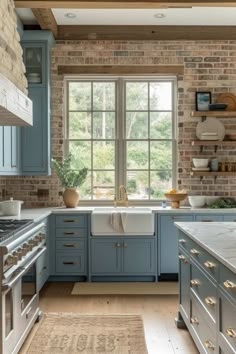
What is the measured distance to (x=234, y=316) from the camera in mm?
2000

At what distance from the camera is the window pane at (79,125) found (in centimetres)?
579

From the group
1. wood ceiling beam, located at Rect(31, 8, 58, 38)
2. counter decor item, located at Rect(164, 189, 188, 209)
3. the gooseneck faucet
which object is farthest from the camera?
the gooseneck faucet

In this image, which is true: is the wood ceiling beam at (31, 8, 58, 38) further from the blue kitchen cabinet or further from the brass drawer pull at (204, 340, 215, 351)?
the brass drawer pull at (204, 340, 215, 351)

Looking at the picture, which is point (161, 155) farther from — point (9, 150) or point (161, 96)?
point (9, 150)

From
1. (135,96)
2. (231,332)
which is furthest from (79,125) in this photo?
(231,332)

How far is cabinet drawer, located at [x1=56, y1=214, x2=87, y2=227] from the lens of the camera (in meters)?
5.08

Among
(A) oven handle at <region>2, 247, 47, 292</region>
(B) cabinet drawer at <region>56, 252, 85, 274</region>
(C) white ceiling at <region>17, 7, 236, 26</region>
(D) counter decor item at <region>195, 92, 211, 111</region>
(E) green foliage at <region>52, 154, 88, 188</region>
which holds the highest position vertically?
(C) white ceiling at <region>17, 7, 236, 26</region>

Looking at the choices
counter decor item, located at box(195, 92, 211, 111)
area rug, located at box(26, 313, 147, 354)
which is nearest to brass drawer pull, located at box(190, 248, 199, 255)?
area rug, located at box(26, 313, 147, 354)

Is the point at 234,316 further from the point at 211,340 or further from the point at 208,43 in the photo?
the point at 208,43

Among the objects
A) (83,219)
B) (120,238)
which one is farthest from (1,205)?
(120,238)

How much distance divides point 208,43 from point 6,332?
4.45m

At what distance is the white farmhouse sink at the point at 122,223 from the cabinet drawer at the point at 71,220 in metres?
0.15

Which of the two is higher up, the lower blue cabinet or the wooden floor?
the lower blue cabinet

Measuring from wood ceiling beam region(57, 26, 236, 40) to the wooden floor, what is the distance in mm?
3211
